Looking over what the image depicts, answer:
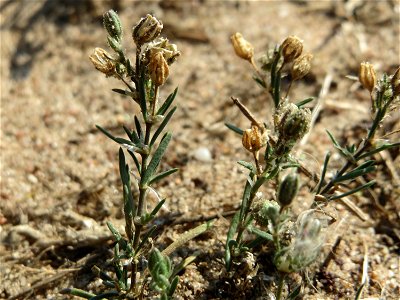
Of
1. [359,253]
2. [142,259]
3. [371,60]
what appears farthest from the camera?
[371,60]

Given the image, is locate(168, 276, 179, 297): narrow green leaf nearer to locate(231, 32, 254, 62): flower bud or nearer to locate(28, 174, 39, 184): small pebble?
locate(231, 32, 254, 62): flower bud

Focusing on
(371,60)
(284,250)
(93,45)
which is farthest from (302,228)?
(93,45)

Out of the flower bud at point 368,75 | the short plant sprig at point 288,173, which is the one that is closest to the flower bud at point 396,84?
the short plant sprig at point 288,173

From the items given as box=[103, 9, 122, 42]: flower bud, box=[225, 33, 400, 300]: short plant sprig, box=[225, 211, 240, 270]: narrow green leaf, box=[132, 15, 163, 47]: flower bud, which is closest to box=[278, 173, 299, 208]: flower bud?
box=[225, 33, 400, 300]: short plant sprig

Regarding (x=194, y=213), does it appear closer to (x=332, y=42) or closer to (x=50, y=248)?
(x=50, y=248)

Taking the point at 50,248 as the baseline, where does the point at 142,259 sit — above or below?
above

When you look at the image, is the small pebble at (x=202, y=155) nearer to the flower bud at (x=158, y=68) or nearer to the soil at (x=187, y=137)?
the soil at (x=187, y=137)
